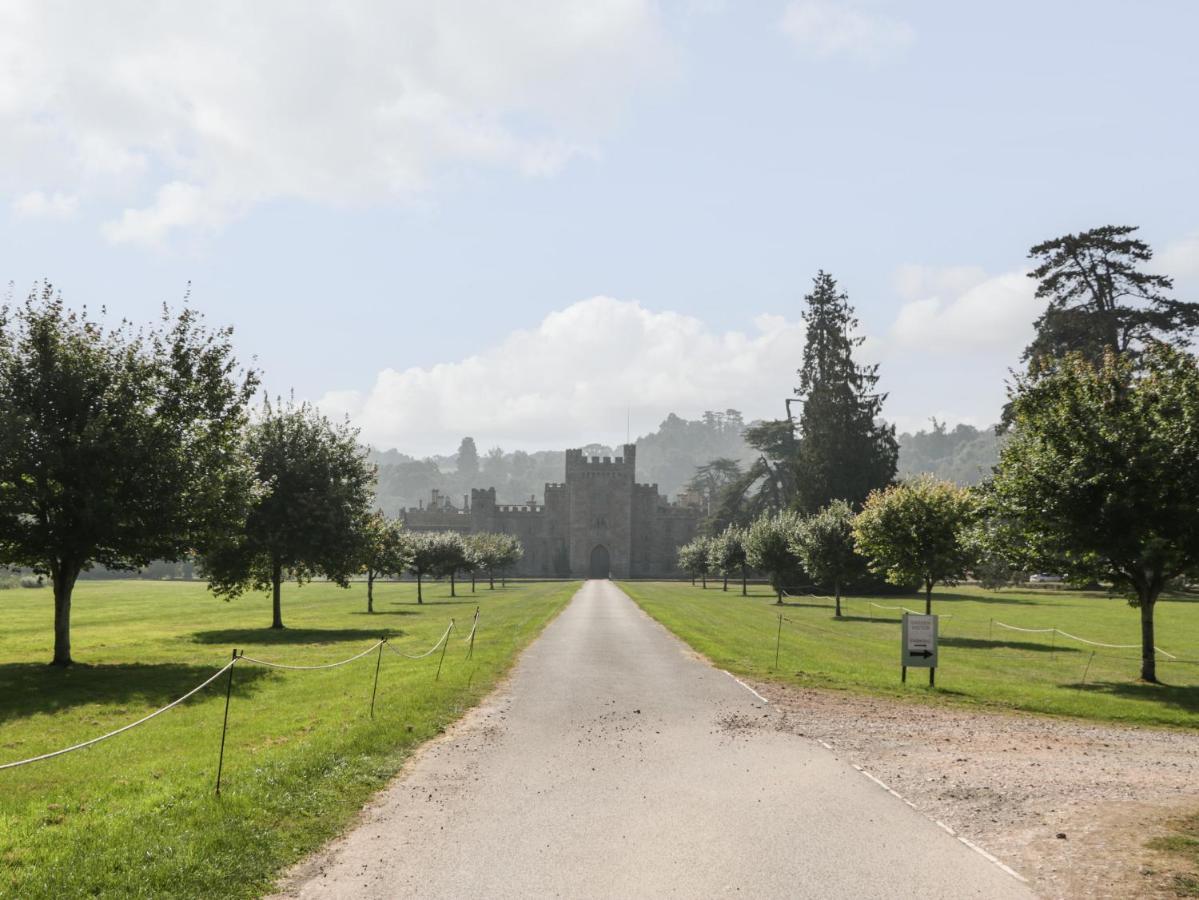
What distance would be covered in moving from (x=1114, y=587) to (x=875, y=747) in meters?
13.6

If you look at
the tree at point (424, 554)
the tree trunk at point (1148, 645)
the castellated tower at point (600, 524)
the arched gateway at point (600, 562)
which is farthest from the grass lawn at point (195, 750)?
the arched gateway at point (600, 562)

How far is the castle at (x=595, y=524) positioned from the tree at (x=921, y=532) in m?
79.0

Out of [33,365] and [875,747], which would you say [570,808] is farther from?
[33,365]

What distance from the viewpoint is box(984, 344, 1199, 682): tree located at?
Result: 69.6 ft

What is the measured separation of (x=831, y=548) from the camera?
47.7 metres

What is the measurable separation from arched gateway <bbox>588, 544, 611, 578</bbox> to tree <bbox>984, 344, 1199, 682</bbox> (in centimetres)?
9262

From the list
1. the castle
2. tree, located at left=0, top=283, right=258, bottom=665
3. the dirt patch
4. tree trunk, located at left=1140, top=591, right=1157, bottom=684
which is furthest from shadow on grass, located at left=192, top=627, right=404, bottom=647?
the castle

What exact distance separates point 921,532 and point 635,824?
27869 mm

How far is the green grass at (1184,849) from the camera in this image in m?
7.99

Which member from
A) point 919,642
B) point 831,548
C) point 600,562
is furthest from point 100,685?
point 600,562

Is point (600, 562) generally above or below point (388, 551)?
below

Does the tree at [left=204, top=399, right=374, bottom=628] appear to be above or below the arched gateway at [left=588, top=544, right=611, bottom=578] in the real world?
Answer: above

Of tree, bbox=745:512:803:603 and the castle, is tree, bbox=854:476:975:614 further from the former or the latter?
the castle

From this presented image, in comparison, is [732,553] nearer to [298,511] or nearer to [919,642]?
[298,511]
